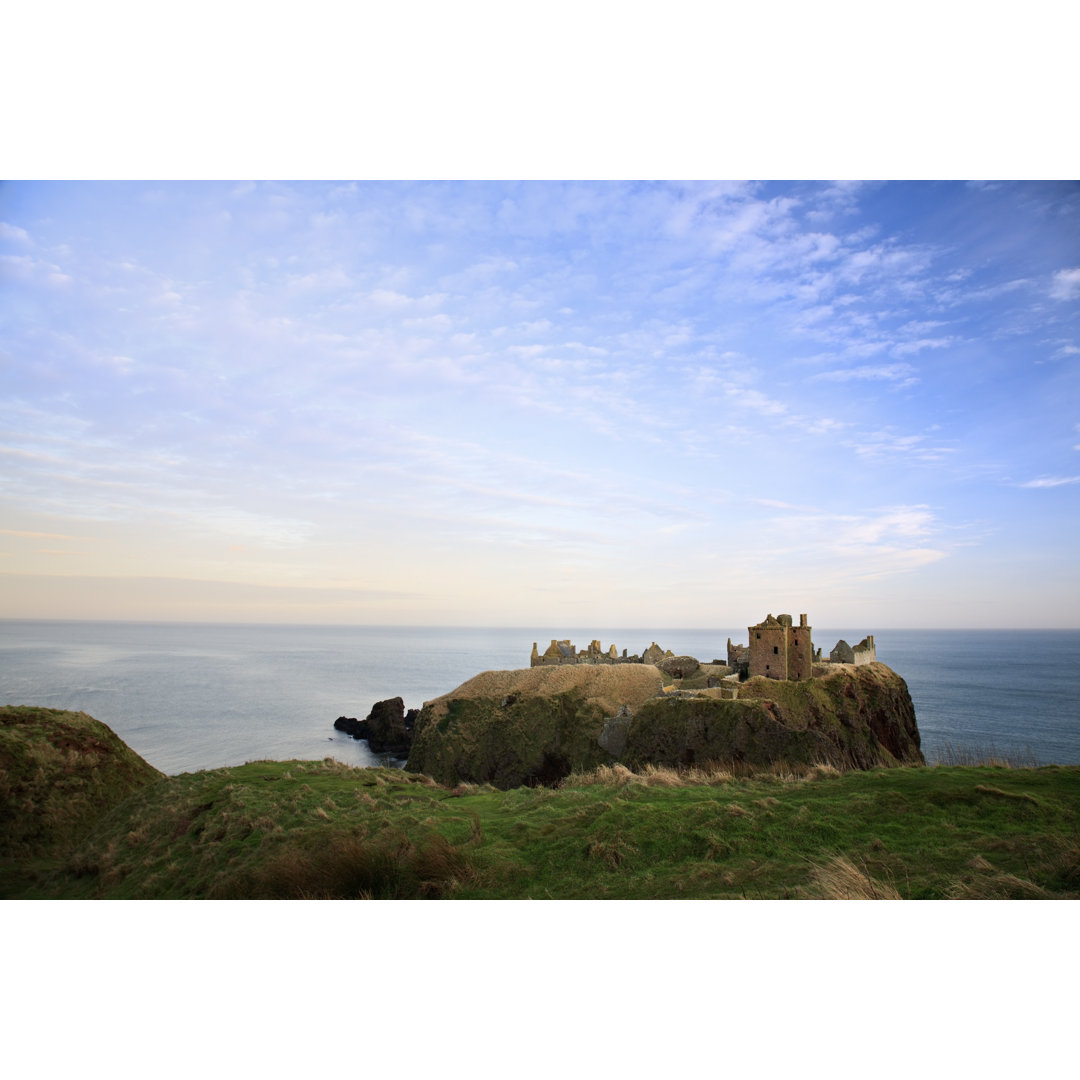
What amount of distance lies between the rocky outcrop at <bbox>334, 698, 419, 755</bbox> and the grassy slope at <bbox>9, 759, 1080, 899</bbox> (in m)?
44.1

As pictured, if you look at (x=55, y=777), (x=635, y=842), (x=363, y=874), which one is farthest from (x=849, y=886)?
(x=55, y=777)

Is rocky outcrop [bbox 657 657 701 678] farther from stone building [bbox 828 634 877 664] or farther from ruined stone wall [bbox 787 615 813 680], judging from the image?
stone building [bbox 828 634 877 664]

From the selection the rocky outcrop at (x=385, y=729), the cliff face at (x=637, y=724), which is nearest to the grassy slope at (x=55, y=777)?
the cliff face at (x=637, y=724)

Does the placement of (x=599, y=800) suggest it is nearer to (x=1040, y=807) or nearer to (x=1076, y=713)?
(x=1040, y=807)

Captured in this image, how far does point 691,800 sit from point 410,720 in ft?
181

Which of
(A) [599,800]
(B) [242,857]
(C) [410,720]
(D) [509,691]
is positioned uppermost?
(A) [599,800]

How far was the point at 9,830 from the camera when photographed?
11266 mm

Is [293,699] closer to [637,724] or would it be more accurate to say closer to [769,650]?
[637,724]

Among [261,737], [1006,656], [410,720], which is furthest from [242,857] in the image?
[1006,656]

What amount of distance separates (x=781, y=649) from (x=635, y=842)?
32912mm

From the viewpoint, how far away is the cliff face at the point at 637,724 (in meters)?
28.4

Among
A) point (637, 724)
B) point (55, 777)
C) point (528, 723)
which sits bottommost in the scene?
point (528, 723)

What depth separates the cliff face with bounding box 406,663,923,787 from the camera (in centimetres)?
2839

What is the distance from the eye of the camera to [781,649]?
3669 cm
